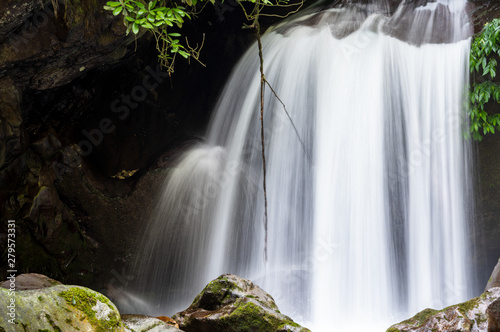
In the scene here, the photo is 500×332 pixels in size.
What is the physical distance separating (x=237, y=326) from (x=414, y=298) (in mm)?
2976

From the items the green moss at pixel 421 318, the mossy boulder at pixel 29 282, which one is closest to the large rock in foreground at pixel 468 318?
the green moss at pixel 421 318

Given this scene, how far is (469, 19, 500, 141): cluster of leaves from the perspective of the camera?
5.11 m

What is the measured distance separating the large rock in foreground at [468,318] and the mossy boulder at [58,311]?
7.40 ft

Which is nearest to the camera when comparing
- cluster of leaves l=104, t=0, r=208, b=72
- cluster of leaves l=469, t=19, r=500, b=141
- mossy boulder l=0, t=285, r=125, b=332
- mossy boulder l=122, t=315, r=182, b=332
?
mossy boulder l=0, t=285, r=125, b=332

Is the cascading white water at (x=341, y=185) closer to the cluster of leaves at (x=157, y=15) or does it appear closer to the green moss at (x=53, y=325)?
the cluster of leaves at (x=157, y=15)

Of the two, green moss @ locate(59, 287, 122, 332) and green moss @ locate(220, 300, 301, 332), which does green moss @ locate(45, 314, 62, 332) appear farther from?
green moss @ locate(220, 300, 301, 332)

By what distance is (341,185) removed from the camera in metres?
5.62

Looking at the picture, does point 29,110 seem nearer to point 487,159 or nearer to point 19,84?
point 19,84

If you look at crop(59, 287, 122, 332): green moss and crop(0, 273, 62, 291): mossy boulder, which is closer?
crop(59, 287, 122, 332): green moss

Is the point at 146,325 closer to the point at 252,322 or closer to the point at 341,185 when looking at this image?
the point at 252,322

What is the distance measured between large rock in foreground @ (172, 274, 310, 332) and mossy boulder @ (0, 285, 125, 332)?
0.91 m

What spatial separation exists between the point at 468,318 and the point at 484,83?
3.57m

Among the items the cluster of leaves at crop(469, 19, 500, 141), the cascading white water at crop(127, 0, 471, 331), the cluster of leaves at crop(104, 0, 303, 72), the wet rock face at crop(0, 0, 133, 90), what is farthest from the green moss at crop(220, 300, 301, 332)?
the cluster of leaves at crop(469, 19, 500, 141)

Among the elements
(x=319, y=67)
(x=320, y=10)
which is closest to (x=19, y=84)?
(x=319, y=67)
